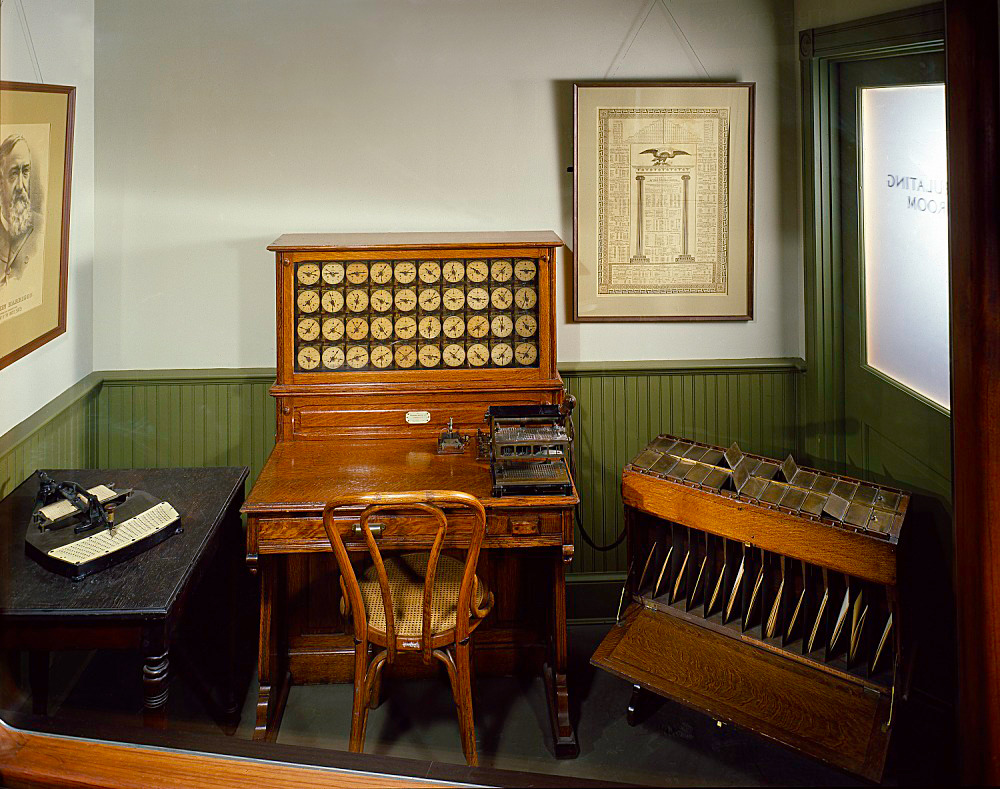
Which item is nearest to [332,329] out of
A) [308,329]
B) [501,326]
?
[308,329]

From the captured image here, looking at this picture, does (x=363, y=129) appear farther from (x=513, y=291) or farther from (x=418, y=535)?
(x=418, y=535)

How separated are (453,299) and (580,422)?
0.46 m

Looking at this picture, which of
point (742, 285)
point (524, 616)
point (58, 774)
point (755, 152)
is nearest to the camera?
point (58, 774)

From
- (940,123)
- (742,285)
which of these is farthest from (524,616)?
(940,123)

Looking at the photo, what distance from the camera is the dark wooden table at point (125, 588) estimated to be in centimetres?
122

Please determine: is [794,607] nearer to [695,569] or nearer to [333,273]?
[695,569]

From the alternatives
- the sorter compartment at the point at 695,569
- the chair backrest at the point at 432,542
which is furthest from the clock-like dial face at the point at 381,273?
the sorter compartment at the point at 695,569

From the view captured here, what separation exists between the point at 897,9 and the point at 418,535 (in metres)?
1.32

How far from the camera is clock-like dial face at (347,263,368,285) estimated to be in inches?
84.8

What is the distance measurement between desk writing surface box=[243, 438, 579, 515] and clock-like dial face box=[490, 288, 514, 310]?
348 millimetres

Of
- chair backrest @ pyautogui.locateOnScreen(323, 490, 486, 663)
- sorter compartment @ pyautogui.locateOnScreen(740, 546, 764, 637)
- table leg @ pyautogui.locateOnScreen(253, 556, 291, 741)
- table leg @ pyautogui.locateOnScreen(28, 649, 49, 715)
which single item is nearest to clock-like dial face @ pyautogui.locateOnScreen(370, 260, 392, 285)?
chair backrest @ pyautogui.locateOnScreen(323, 490, 486, 663)

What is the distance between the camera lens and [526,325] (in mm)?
2191

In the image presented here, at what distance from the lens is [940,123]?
3.30ft

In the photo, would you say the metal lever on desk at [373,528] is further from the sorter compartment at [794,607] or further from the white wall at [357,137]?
the sorter compartment at [794,607]
